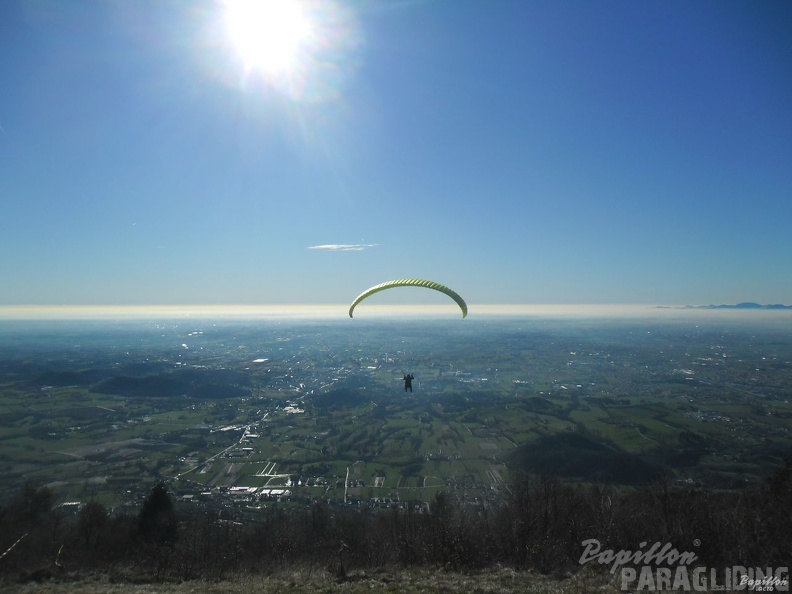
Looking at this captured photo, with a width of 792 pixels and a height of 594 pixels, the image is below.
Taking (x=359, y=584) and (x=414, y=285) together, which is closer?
(x=359, y=584)

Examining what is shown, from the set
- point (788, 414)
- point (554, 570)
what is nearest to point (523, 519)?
point (554, 570)

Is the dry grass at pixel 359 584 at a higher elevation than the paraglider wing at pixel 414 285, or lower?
lower

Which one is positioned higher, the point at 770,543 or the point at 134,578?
the point at 770,543

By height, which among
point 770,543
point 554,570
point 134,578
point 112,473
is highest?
point 770,543

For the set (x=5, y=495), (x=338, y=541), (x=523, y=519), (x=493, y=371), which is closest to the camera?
(x=523, y=519)

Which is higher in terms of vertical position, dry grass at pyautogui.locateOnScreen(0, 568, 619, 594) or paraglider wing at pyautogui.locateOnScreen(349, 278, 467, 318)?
paraglider wing at pyautogui.locateOnScreen(349, 278, 467, 318)

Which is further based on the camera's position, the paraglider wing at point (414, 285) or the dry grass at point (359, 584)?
the paraglider wing at point (414, 285)

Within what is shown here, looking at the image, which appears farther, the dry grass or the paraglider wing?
the paraglider wing

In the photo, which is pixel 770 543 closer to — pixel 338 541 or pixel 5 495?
pixel 338 541

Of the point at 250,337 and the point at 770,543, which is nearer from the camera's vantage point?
the point at 770,543

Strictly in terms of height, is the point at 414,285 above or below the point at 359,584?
above

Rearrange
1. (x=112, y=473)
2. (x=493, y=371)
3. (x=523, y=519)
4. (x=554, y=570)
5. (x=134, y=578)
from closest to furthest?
1. (x=554, y=570)
2. (x=134, y=578)
3. (x=523, y=519)
4. (x=112, y=473)
5. (x=493, y=371)
